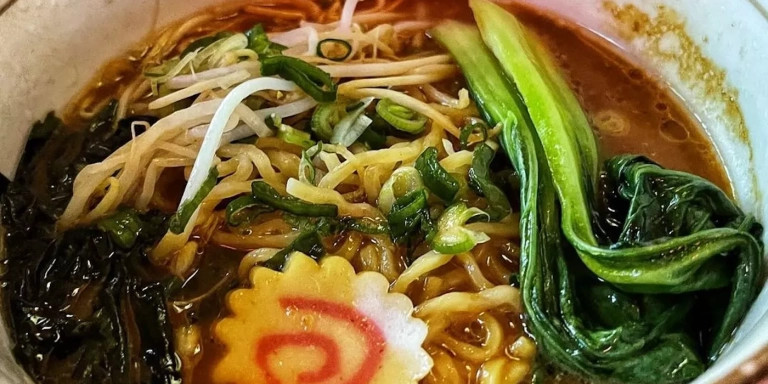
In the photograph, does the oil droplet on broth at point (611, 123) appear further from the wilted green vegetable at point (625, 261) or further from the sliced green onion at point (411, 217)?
the sliced green onion at point (411, 217)

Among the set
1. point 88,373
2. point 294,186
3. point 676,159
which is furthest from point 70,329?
point 676,159

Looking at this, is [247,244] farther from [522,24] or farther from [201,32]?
[522,24]

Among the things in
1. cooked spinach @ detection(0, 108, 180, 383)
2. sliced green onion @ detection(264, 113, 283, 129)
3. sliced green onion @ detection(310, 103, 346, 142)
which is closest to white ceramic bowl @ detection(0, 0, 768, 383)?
cooked spinach @ detection(0, 108, 180, 383)

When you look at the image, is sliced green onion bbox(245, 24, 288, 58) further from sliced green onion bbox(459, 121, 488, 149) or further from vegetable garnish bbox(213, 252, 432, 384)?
vegetable garnish bbox(213, 252, 432, 384)

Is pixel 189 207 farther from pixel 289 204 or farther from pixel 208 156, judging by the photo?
pixel 289 204

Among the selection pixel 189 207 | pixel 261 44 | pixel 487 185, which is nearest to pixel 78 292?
pixel 189 207
